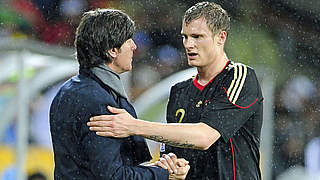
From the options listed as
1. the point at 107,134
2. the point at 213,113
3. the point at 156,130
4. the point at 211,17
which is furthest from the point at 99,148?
the point at 211,17

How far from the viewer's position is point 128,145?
233 centimetres

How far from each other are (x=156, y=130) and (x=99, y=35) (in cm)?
44

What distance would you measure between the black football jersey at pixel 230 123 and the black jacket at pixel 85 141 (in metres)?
0.37

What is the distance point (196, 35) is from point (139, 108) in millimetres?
2592

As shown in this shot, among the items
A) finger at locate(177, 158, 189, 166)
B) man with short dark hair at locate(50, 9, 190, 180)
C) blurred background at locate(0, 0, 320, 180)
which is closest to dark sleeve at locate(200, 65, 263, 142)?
finger at locate(177, 158, 189, 166)

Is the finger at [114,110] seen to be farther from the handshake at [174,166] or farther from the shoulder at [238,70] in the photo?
the shoulder at [238,70]

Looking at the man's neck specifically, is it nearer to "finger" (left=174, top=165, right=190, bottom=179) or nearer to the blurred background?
"finger" (left=174, top=165, right=190, bottom=179)

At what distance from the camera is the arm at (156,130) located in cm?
218

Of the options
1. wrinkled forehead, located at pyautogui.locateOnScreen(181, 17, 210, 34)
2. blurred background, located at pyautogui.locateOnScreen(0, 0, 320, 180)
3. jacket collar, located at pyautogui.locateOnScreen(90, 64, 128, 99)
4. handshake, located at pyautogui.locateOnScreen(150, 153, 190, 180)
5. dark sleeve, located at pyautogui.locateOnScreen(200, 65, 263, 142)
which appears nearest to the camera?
jacket collar, located at pyautogui.locateOnScreen(90, 64, 128, 99)

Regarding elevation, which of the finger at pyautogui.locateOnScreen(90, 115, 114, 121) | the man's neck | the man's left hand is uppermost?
the man's neck

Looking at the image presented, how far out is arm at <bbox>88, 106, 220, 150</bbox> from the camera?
7.15ft

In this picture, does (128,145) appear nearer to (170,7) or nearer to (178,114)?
(178,114)

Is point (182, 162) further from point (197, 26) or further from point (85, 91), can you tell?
point (197, 26)

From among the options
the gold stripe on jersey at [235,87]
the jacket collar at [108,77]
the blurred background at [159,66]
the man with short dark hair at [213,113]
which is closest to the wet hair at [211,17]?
the man with short dark hair at [213,113]
